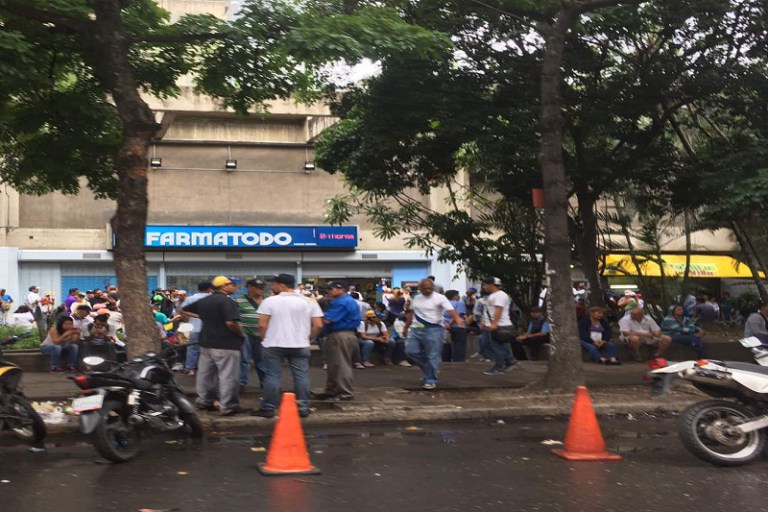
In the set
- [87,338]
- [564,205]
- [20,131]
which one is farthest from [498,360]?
[20,131]

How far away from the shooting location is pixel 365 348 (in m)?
15.4

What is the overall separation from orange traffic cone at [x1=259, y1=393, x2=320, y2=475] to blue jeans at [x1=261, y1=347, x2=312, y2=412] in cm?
241

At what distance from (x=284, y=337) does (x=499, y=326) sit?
5.24 m

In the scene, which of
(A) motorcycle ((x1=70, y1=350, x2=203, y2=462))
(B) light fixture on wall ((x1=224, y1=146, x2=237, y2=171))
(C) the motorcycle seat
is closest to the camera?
(A) motorcycle ((x1=70, y1=350, x2=203, y2=462))

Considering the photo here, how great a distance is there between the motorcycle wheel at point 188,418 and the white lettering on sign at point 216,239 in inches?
→ 861

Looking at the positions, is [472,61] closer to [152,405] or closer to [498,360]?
[498,360]

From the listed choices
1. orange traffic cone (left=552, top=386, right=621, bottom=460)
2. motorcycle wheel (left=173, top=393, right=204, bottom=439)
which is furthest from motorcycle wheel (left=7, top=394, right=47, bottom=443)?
orange traffic cone (left=552, top=386, right=621, bottom=460)

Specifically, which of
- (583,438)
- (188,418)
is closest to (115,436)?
(188,418)

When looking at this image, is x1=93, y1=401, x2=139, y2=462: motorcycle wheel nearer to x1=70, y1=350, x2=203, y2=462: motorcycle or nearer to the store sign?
x1=70, y1=350, x2=203, y2=462: motorcycle

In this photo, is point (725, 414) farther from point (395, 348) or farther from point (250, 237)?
point (250, 237)

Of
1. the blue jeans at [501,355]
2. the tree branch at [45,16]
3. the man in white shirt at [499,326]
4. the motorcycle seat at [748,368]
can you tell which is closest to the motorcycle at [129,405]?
the tree branch at [45,16]

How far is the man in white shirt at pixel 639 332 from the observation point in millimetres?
16797

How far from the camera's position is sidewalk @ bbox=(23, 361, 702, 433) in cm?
1017

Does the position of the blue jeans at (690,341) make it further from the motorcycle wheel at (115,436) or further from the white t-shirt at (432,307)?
the motorcycle wheel at (115,436)
